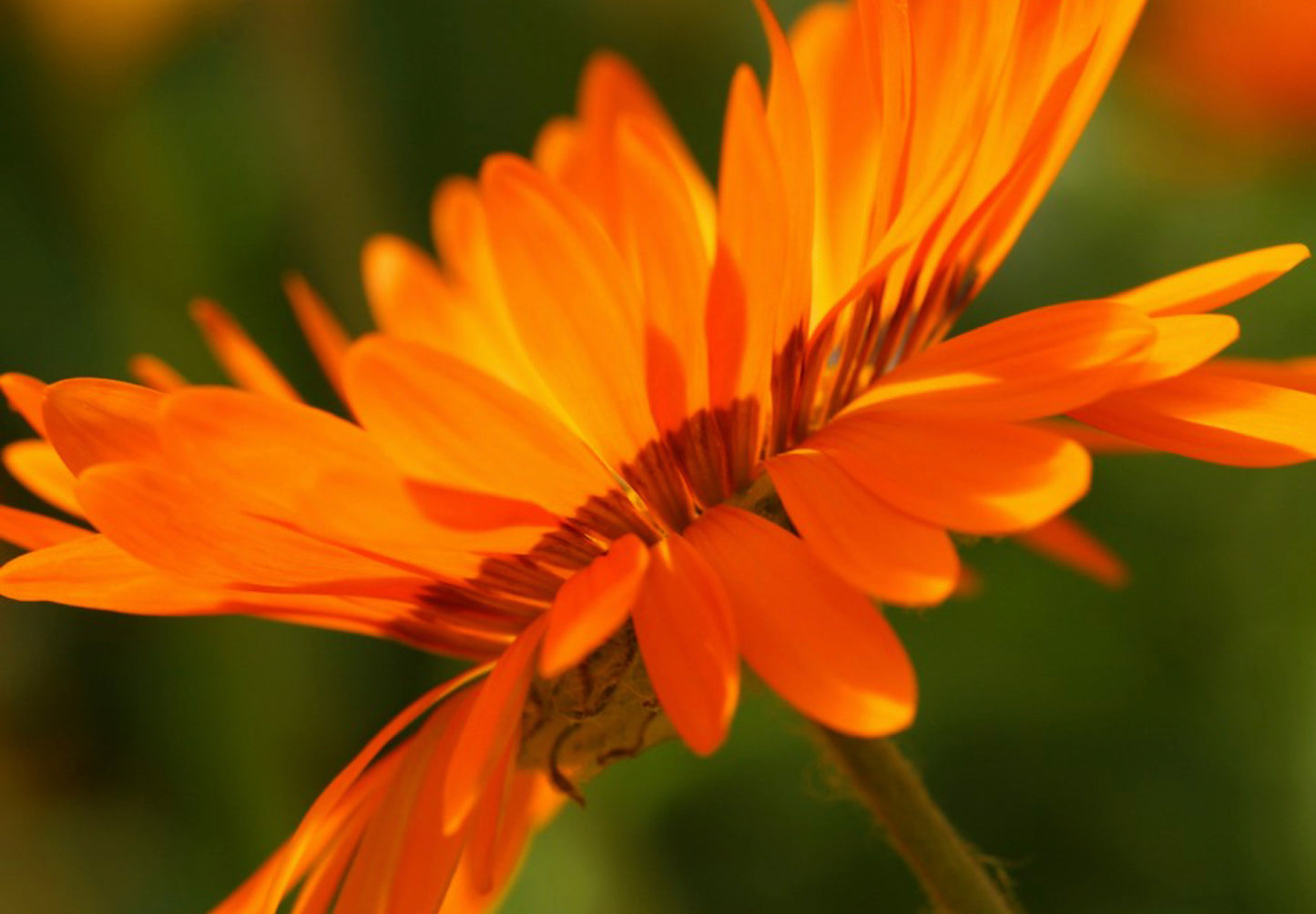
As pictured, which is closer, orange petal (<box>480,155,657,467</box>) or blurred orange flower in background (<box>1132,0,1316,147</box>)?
orange petal (<box>480,155,657,467</box>)

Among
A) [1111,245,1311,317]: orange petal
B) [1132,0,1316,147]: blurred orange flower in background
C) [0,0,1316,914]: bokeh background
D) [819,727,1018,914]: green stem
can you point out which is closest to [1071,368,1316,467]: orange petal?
[1111,245,1311,317]: orange petal

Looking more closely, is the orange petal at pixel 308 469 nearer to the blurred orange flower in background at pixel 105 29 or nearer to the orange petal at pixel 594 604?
the orange petal at pixel 594 604

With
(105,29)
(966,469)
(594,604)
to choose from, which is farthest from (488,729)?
(105,29)

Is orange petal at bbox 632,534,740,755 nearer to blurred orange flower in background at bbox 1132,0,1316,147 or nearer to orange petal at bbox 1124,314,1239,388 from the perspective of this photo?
orange petal at bbox 1124,314,1239,388

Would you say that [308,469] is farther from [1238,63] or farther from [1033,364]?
[1238,63]

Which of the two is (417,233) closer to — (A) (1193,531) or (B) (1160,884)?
(A) (1193,531)

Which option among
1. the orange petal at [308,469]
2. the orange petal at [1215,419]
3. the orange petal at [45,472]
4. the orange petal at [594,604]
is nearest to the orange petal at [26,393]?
the orange petal at [45,472]
